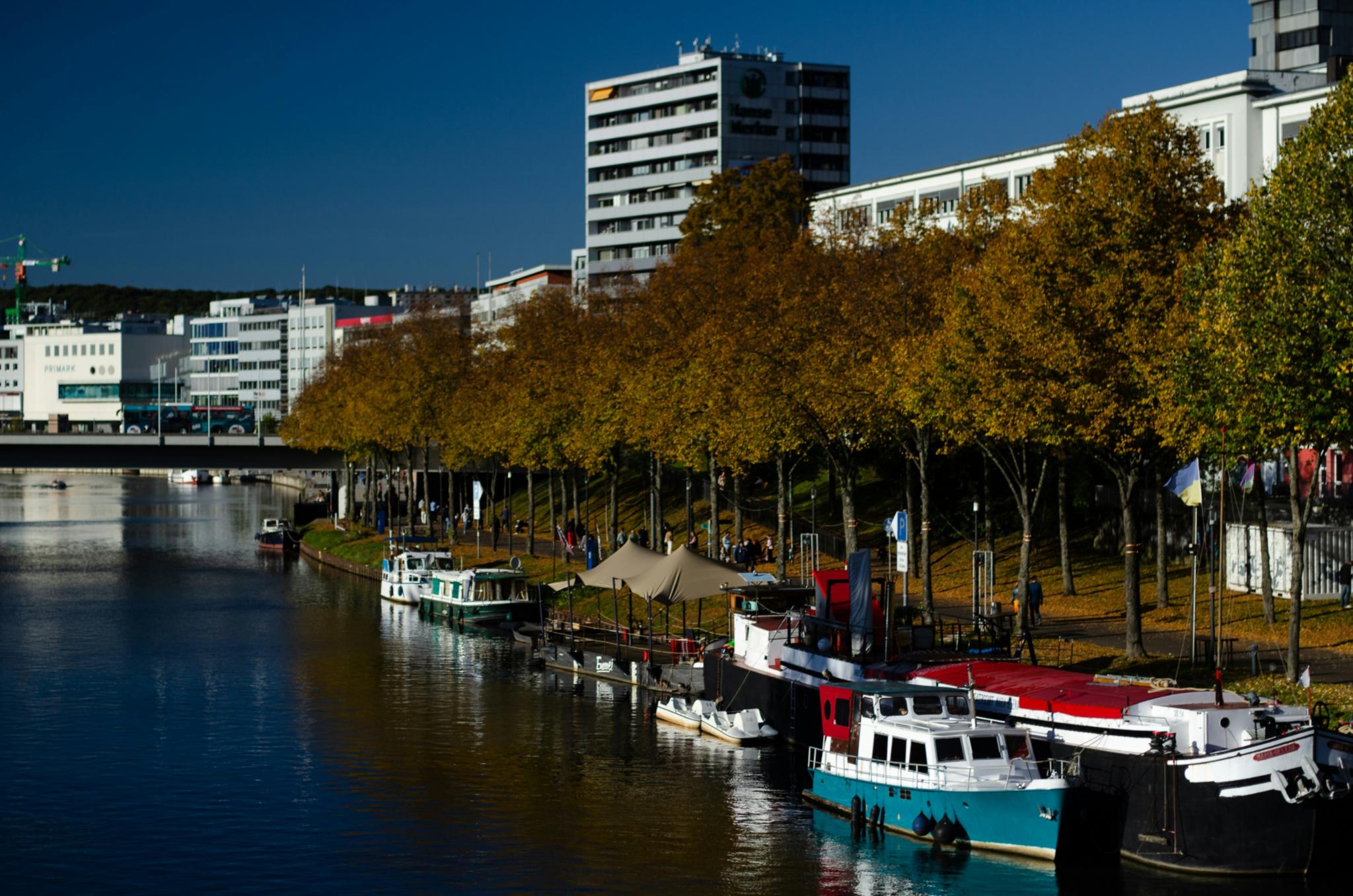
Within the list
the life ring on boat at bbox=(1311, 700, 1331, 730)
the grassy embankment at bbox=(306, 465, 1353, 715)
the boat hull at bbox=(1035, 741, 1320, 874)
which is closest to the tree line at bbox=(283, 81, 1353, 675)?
the grassy embankment at bbox=(306, 465, 1353, 715)

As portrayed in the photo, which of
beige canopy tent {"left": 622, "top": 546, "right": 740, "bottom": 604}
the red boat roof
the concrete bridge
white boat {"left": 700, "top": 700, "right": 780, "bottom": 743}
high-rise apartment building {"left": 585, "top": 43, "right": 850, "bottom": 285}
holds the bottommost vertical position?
white boat {"left": 700, "top": 700, "right": 780, "bottom": 743}

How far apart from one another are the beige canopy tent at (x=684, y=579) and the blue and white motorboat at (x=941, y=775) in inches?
754

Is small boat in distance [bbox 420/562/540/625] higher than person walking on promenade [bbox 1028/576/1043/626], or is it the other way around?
person walking on promenade [bbox 1028/576/1043/626]

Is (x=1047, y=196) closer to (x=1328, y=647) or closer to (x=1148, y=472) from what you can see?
(x=1328, y=647)

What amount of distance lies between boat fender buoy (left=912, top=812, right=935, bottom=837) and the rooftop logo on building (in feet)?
523

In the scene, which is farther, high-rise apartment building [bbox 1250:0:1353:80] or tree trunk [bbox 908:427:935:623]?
high-rise apartment building [bbox 1250:0:1353:80]

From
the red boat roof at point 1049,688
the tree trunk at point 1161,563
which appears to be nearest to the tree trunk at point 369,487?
the tree trunk at point 1161,563

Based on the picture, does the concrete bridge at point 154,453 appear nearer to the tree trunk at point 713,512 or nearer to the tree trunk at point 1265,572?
the tree trunk at point 713,512

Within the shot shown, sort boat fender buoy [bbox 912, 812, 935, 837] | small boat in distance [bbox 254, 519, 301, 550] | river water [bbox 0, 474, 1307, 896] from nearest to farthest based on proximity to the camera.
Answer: river water [bbox 0, 474, 1307, 896] < boat fender buoy [bbox 912, 812, 935, 837] < small boat in distance [bbox 254, 519, 301, 550]

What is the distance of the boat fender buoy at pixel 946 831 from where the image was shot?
133 ft

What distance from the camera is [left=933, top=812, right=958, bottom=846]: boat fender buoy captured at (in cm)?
4047

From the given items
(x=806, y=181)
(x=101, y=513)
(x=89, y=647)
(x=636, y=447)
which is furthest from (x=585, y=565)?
(x=101, y=513)

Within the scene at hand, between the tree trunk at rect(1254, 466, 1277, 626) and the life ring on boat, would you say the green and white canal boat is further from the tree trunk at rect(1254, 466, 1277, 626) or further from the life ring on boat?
the life ring on boat

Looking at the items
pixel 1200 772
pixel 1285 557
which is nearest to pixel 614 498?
pixel 1285 557
